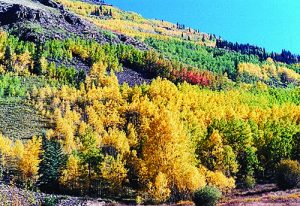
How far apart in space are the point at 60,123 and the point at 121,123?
20.0 metres

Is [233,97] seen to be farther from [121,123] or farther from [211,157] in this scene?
[211,157]

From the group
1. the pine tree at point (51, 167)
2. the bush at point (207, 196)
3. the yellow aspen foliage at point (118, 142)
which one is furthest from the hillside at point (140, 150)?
the yellow aspen foliage at point (118, 142)

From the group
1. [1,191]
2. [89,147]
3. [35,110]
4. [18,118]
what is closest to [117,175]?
[89,147]

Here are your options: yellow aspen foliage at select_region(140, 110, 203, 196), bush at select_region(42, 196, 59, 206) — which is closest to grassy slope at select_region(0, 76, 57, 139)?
bush at select_region(42, 196, 59, 206)

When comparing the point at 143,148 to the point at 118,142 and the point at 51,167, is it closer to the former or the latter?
the point at 51,167

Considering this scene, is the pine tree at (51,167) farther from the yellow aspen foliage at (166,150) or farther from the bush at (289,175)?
the bush at (289,175)

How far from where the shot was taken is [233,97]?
7461 inches

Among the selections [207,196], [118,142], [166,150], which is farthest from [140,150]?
[207,196]

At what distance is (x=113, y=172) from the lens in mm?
86938

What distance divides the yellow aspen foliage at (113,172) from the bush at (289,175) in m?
30.0

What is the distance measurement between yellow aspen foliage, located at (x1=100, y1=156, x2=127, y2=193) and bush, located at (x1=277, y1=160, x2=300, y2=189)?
30.0 metres

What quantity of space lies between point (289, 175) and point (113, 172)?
33.1 meters

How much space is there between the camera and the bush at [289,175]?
67375 mm

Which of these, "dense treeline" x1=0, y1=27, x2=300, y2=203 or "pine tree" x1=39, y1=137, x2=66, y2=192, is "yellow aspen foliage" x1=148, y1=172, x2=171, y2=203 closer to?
"dense treeline" x1=0, y1=27, x2=300, y2=203
